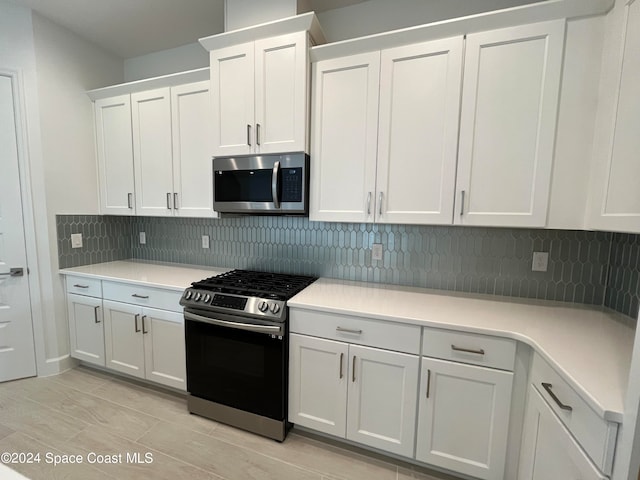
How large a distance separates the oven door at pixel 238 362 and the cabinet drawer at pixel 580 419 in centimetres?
128

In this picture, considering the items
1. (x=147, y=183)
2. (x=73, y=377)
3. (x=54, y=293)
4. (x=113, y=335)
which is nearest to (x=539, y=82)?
(x=147, y=183)

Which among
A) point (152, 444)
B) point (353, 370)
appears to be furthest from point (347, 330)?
point (152, 444)

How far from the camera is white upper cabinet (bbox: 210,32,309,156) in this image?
1.83m

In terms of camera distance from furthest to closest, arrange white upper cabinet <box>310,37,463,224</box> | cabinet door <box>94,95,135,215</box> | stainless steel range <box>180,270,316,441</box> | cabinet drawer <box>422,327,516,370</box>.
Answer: cabinet door <box>94,95,135,215</box>, stainless steel range <box>180,270,316,441</box>, white upper cabinet <box>310,37,463,224</box>, cabinet drawer <box>422,327,516,370</box>

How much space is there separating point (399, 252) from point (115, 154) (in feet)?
8.82

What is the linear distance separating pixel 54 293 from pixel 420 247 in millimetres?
3126

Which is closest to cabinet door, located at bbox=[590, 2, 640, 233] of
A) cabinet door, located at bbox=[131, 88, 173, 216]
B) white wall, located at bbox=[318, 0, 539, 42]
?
white wall, located at bbox=[318, 0, 539, 42]

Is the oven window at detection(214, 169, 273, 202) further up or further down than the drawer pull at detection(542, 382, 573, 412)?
further up

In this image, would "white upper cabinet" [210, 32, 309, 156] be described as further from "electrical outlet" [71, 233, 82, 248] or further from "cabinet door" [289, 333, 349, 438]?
"electrical outlet" [71, 233, 82, 248]

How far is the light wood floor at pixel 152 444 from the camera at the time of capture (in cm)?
161

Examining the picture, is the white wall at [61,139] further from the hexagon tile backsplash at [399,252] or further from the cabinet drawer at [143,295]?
the cabinet drawer at [143,295]

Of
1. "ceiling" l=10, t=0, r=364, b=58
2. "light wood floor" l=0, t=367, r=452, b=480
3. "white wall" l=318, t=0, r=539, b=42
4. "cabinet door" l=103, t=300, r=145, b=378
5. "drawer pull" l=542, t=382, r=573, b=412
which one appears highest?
"ceiling" l=10, t=0, r=364, b=58

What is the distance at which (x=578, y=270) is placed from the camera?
1.76 metres

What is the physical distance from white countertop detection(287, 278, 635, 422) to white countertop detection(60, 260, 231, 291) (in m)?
1.02
